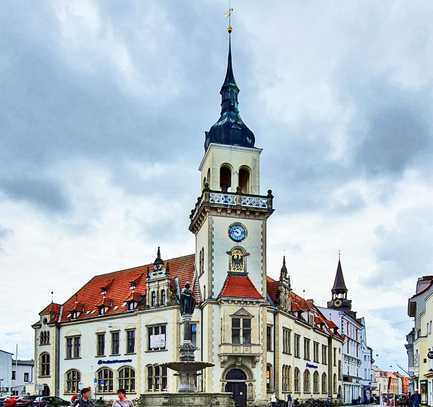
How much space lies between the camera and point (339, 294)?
372 ft

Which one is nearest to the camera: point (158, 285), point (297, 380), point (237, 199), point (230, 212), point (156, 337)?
point (230, 212)

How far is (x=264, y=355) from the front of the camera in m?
52.8

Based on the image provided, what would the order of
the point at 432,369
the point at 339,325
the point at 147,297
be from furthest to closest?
1. the point at 339,325
2. the point at 147,297
3. the point at 432,369

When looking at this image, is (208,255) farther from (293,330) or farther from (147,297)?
(293,330)

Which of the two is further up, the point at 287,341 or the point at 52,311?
the point at 52,311

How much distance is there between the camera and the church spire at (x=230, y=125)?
58.2 meters

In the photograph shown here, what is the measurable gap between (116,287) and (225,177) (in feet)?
54.3

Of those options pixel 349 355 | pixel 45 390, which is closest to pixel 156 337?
pixel 45 390

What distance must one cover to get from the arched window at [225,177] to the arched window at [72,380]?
68.5ft

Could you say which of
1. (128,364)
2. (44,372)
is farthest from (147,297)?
(44,372)

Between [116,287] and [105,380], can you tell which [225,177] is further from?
[105,380]

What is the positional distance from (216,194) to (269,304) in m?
9.41

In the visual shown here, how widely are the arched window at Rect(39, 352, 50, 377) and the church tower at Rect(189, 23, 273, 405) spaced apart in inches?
726

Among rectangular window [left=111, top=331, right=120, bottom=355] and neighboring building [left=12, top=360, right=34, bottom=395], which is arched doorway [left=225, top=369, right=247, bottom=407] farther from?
neighboring building [left=12, top=360, right=34, bottom=395]
